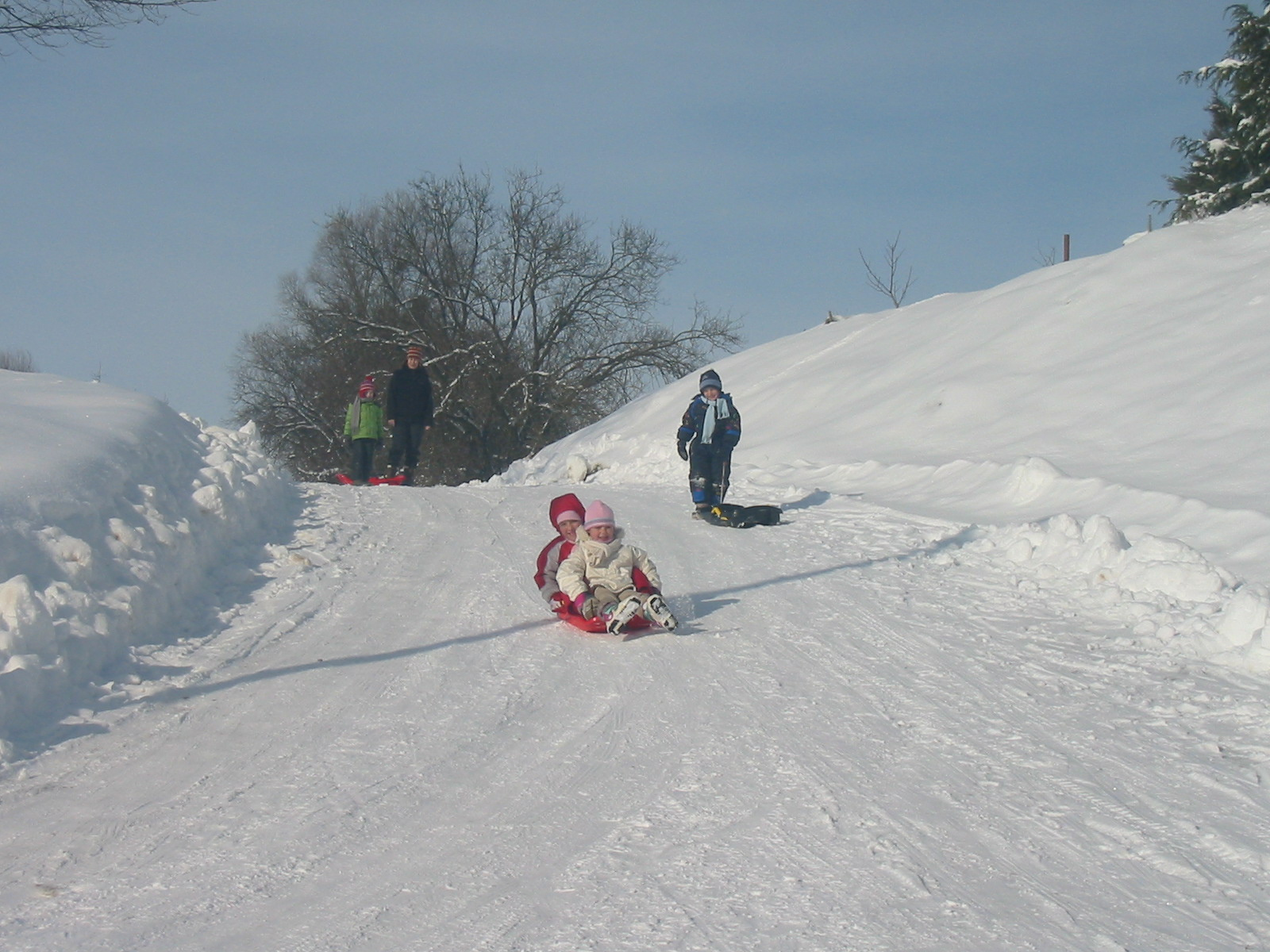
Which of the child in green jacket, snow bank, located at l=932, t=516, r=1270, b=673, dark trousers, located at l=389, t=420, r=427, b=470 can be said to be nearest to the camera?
snow bank, located at l=932, t=516, r=1270, b=673

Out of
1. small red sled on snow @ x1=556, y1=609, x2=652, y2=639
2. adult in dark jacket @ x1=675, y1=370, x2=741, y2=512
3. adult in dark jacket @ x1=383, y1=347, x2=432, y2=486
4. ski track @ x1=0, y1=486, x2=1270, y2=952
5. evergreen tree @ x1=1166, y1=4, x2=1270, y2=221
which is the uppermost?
evergreen tree @ x1=1166, y1=4, x2=1270, y2=221

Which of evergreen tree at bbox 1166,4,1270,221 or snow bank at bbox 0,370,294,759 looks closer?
snow bank at bbox 0,370,294,759

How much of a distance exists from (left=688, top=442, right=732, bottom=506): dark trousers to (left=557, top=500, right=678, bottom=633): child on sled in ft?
13.8

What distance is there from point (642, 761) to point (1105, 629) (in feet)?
13.2

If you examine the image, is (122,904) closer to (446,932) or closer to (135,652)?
(446,932)

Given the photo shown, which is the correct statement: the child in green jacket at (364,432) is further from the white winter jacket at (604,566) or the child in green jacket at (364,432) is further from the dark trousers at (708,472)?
the white winter jacket at (604,566)

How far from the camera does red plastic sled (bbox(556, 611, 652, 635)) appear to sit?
24.9ft

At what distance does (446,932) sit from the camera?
11.7 ft

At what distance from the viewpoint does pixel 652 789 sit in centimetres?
483

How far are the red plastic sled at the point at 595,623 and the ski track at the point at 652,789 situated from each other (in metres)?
0.16

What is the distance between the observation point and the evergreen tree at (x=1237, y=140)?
18531mm

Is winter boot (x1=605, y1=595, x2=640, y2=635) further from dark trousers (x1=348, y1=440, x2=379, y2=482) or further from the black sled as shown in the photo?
dark trousers (x1=348, y1=440, x2=379, y2=482)

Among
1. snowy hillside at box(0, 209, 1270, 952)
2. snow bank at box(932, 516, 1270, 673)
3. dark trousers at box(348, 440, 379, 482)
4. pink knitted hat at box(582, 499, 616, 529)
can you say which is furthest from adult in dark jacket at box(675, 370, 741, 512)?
dark trousers at box(348, 440, 379, 482)

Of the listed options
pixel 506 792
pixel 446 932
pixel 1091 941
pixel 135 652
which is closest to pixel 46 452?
pixel 135 652
